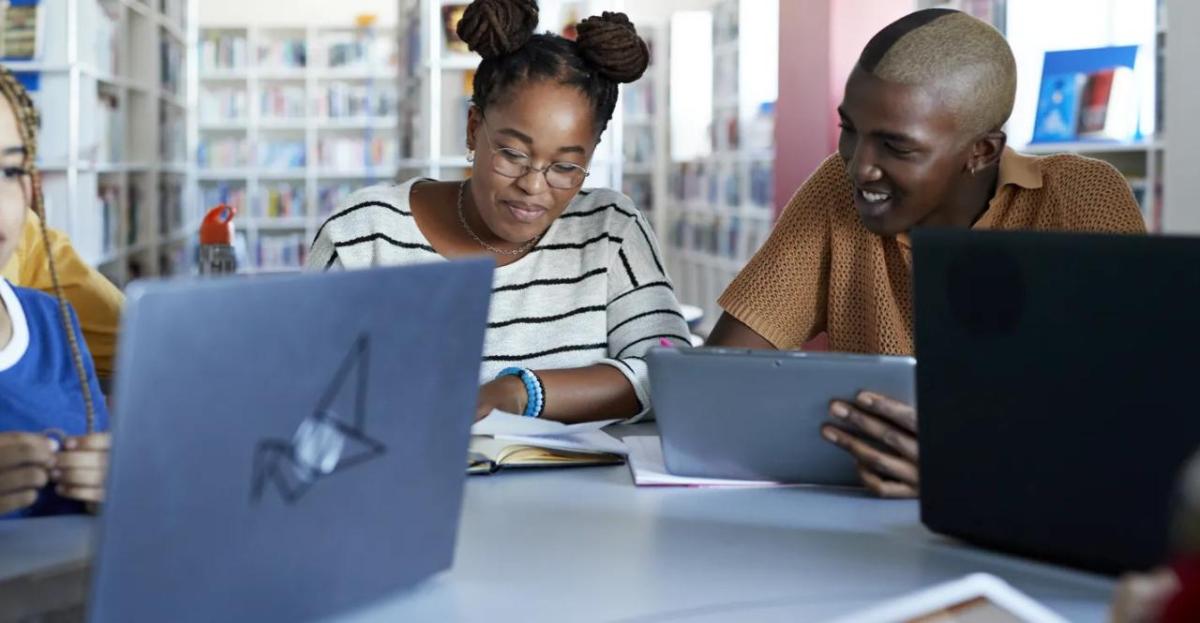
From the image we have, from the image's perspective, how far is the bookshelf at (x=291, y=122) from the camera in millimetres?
9805

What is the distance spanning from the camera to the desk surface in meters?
0.89

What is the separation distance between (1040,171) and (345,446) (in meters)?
1.23

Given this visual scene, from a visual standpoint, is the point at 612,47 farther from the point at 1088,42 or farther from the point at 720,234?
the point at 720,234

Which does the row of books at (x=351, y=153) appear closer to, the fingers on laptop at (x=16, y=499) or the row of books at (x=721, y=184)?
the row of books at (x=721, y=184)

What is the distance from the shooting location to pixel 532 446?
1375 mm

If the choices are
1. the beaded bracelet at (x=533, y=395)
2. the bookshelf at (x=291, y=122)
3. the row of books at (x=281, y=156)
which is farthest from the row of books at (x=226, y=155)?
the beaded bracelet at (x=533, y=395)

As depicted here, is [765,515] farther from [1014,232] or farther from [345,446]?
[345,446]

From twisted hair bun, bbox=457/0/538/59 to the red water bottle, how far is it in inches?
55.9

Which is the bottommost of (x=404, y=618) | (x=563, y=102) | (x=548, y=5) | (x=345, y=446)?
(x=404, y=618)

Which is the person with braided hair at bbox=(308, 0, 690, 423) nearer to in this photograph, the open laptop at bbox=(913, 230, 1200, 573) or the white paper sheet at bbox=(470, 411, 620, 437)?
the white paper sheet at bbox=(470, 411, 620, 437)

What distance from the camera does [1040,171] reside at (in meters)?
1.72

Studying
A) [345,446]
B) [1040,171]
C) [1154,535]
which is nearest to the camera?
[345,446]

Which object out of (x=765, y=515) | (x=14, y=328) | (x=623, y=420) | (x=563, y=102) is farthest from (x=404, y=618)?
(x=563, y=102)

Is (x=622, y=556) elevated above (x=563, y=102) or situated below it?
below
